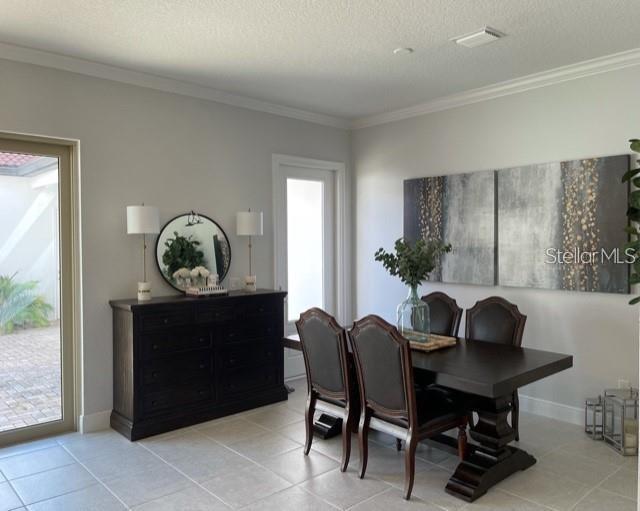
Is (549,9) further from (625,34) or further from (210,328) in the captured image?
(210,328)

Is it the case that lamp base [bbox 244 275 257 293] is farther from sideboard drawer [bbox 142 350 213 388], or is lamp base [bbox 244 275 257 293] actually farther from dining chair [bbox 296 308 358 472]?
dining chair [bbox 296 308 358 472]

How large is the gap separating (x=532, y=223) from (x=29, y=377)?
→ 4.10 metres

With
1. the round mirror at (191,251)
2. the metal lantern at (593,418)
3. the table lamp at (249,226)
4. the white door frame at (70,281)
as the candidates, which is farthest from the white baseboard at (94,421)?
the metal lantern at (593,418)

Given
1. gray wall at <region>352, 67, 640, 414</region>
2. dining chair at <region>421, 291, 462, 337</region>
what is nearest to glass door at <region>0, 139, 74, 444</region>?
dining chair at <region>421, 291, 462, 337</region>

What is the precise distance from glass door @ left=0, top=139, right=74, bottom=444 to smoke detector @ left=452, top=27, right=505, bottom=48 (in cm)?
299

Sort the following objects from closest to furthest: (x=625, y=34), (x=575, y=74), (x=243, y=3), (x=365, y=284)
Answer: (x=243, y=3)
(x=625, y=34)
(x=575, y=74)
(x=365, y=284)

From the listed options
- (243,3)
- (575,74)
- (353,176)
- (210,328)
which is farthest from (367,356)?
(353,176)

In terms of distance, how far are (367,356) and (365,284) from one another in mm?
2755

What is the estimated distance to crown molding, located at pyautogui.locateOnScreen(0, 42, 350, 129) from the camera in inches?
141

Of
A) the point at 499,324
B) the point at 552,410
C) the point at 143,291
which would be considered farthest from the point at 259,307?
the point at 552,410

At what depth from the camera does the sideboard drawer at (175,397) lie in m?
3.82

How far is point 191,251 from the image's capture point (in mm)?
4418

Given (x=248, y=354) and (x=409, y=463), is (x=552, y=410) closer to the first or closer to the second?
(x=409, y=463)

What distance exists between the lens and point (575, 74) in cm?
401
